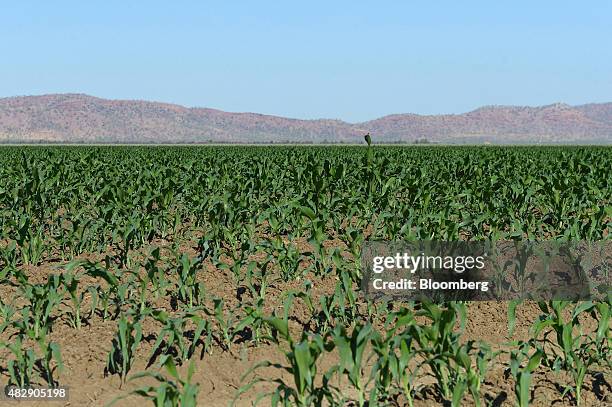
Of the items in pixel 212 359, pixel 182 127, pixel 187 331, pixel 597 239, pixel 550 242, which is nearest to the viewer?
pixel 212 359

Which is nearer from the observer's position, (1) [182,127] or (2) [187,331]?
(2) [187,331]

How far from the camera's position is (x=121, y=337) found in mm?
5164

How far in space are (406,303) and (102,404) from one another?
3.11 m

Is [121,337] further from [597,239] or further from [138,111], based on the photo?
[138,111]

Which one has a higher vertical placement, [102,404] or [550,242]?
[550,242]

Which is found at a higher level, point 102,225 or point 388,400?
point 102,225

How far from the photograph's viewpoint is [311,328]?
21.5 feet

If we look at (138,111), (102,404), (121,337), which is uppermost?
(138,111)

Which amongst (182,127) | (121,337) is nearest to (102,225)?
(121,337)

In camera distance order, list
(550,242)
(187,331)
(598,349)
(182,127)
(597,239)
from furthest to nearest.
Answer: (182,127)
(597,239)
(550,242)
(187,331)
(598,349)

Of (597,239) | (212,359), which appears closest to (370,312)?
(212,359)

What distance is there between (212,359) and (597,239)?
5784 mm

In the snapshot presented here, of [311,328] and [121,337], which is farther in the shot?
[311,328]

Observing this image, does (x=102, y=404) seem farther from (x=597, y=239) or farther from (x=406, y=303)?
(x=597, y=239)
